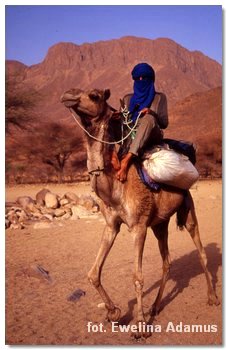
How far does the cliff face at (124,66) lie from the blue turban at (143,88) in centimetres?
8594

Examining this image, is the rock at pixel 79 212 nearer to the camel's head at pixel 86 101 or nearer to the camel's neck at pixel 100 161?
the camel's neck at pixel 100 161

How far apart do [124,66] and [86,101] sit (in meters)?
113

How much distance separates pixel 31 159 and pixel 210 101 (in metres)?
28.6

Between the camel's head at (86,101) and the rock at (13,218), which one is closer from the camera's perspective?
the camel's head at (86,101)

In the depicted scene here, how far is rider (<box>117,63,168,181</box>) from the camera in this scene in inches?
171

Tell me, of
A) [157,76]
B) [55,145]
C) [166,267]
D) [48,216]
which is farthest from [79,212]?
[157,76]

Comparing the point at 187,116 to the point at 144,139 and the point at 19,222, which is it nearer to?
the point at 19,222

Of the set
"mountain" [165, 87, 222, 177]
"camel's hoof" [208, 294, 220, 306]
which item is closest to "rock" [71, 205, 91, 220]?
"camel's hoof" [208, 294, 220, 306]

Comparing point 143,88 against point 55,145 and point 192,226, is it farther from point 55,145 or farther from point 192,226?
point 55,145

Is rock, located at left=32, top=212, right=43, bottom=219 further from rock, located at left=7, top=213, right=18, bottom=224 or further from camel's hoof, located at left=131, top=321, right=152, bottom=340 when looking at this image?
camel's hoof, located at left=131, top=321, right=152, bottom=340

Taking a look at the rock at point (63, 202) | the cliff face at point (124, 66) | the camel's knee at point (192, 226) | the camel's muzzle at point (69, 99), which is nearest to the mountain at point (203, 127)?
the rock at point (63, 202)

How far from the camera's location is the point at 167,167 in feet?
14.6

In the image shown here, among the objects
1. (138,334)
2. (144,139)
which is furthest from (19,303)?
(144,139)

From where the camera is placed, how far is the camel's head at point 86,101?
399cm
